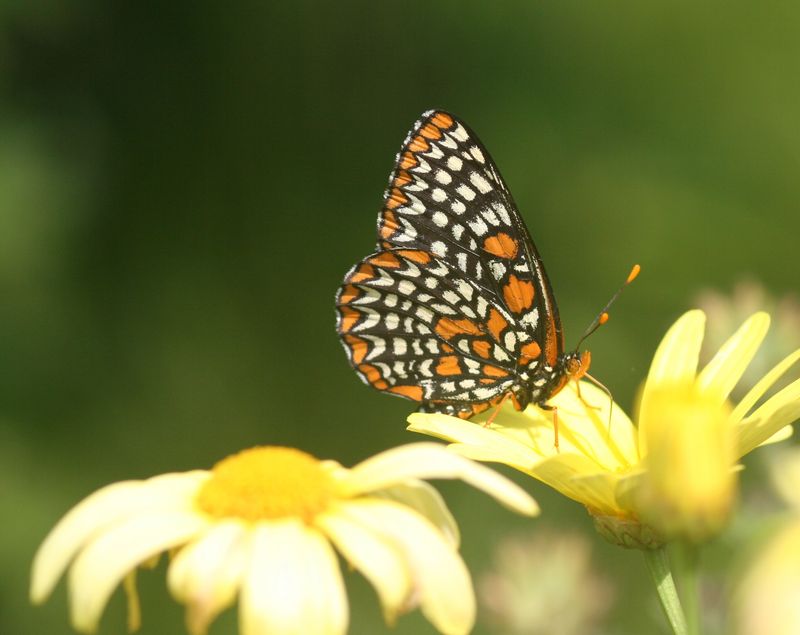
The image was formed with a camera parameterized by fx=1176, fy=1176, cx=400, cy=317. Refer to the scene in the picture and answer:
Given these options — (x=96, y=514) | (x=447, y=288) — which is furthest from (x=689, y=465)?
(x=447, y=288)

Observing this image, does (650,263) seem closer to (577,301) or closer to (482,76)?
(577,301)

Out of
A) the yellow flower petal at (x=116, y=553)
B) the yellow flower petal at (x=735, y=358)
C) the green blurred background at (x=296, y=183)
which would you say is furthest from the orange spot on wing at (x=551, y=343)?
the green blurred background at (x=296, y=183)

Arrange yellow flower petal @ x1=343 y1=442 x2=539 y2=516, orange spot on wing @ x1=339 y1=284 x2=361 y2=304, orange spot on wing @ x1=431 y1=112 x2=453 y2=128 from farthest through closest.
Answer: orange spot on wing @ x1=339 y1=284 x2=361 y2=304 → orange spot on wing @ x1=431 y1=112 x2=453 y2=128 → yellow flower petal @ x1=343 y1=442 x2=539 y2=516

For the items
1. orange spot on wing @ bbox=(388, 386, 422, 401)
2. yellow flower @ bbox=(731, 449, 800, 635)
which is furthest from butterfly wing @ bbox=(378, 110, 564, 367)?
yellow flower @ bbox=(731, 449, 800, 635)

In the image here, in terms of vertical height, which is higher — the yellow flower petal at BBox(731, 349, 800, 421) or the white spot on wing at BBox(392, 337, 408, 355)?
the yellow flower petal at BBox(731, 349, 800, 421)

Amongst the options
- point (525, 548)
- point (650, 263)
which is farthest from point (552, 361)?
point (650, 263)

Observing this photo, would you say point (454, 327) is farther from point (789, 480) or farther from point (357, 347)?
point (789, 480)

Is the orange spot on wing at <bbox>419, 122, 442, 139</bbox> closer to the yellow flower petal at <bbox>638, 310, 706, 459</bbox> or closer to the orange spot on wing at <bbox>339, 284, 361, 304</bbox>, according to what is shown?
the orange spot on wing at <bbox>339, 284, 361, 304</bbox>
